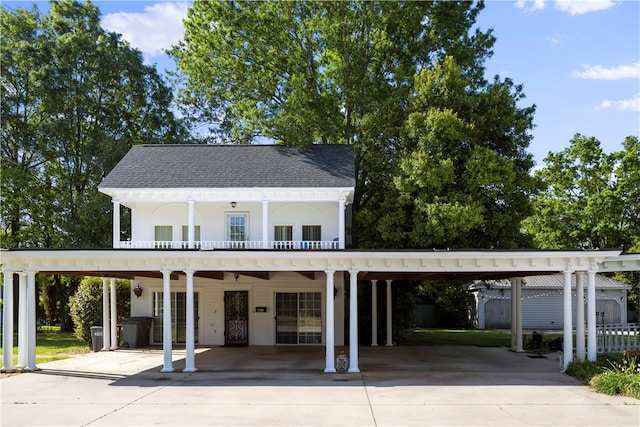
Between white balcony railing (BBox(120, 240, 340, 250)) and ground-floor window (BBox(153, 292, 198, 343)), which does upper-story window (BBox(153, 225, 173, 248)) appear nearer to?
white balcony railing (BBox(120, 240, 340, 250))

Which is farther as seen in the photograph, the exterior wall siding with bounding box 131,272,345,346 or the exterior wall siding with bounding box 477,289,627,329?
the exterior wall siding with bounding box 477,289,627,329

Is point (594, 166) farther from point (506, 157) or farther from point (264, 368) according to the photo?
point (264, 368)

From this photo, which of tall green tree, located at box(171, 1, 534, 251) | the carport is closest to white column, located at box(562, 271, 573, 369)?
the carport

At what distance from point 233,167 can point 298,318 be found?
6137 mm

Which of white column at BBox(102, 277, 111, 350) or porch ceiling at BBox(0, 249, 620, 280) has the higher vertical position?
porch ceiling at BBox(0, 249, 620, 280)

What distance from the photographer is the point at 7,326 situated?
16359 millimetres

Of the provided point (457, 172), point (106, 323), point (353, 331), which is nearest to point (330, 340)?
point (353, 331)

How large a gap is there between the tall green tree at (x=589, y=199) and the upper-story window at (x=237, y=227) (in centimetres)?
2488

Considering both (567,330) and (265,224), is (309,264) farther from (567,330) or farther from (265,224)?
(567,330)

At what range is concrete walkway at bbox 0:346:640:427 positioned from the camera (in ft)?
35.0

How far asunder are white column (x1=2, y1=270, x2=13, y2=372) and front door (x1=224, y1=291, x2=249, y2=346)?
8249 millimetres

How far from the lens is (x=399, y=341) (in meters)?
25.2

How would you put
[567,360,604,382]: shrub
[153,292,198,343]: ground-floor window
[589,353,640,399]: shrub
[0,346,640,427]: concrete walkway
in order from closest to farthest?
[0,346,640,427]: concrete walkway < [589,353,640,399]: shrub < [567,360,604,382]: shrub < [153,292,198,343]: ground-floor window

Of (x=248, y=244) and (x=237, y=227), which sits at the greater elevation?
(x=237, y=227)
